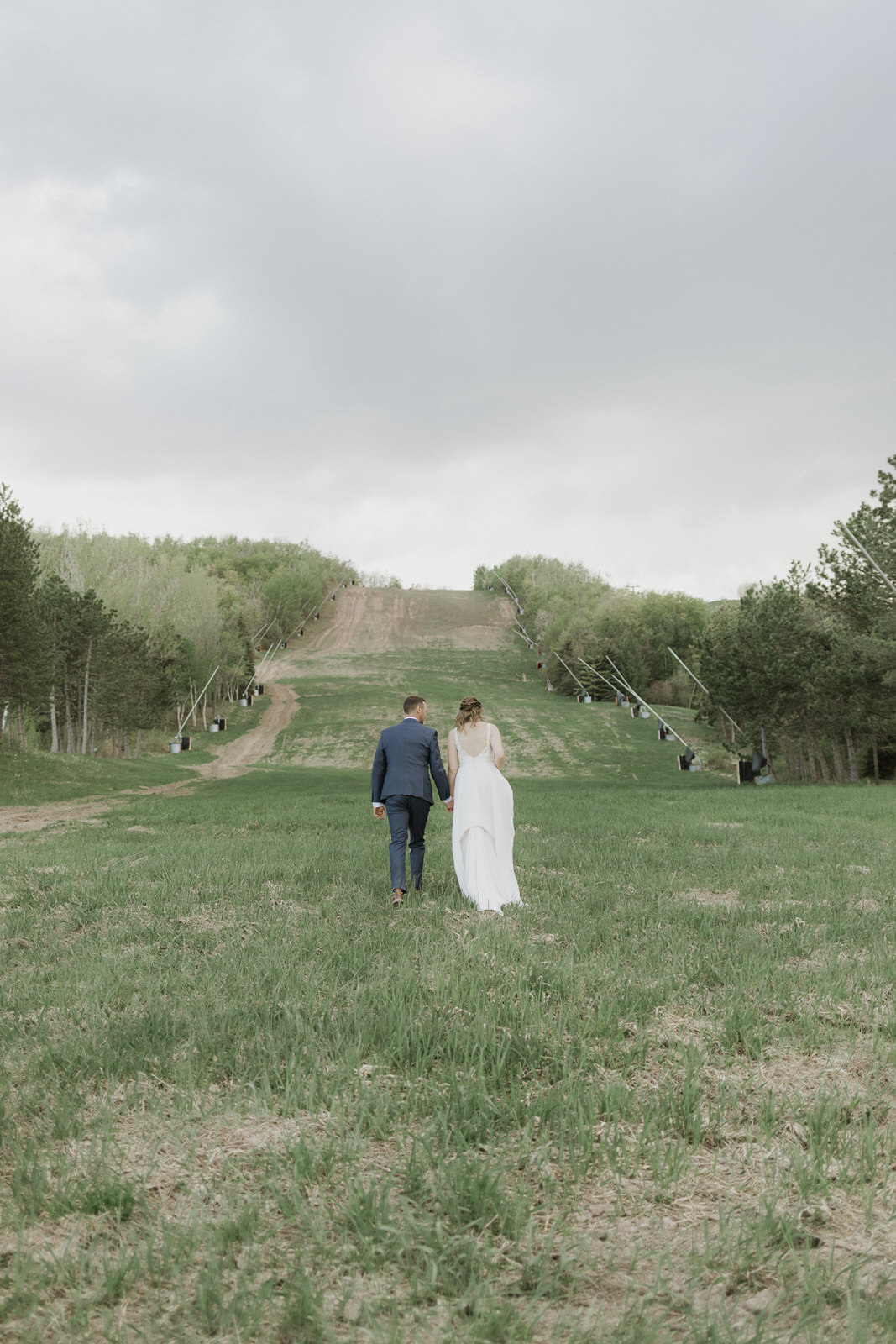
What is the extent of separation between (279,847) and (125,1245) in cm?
1071

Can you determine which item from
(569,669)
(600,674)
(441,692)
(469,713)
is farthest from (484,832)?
(569,669)

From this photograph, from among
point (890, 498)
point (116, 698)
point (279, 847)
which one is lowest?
point (279, 847)

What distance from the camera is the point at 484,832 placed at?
8.81 m

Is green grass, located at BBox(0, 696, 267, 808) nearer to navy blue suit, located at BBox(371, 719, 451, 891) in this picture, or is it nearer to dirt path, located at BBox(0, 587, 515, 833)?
dirt path, located at BBox(0, 587, 515, 833)

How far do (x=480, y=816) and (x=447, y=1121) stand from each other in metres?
5.37

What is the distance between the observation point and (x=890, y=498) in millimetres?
30891

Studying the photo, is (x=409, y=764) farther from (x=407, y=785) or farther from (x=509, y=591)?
(x=509, y=591)

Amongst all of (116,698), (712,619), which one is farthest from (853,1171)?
(712,619)

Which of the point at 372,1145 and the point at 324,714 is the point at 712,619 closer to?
the point at 324,714

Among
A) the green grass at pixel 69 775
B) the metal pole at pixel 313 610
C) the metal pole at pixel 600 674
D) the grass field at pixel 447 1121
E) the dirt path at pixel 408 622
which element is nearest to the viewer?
the grass field at pixel 447 1121

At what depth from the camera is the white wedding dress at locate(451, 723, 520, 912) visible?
28.5ft

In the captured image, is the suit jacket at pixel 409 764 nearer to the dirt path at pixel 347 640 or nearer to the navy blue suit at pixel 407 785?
the navy blue suit at pixel 407 785

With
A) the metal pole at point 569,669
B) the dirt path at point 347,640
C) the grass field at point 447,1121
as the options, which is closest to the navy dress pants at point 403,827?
the grass field at point 447,1121

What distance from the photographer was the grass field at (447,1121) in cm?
251
